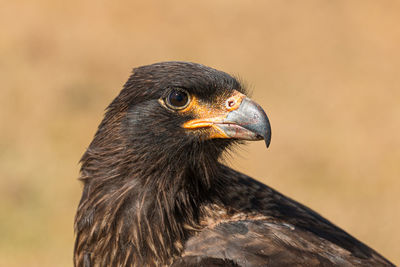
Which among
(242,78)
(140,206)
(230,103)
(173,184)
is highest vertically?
(242,78)

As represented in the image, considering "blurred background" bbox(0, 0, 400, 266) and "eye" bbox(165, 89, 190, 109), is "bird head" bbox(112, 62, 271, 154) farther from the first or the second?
"blurred background" bbox(0, 0, 400, 266)

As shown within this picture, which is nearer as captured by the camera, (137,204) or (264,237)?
(264,237)

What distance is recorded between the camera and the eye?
13.7 feet

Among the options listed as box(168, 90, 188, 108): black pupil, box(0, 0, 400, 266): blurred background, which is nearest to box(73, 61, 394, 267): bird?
box(168, 90, 188, 108): black pupil

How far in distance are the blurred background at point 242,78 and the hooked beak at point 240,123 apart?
4.42m

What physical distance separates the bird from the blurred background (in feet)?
14.2

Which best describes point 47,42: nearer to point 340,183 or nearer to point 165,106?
point 340,183

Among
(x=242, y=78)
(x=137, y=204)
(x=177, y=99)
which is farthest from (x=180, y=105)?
(x=242, y=78)

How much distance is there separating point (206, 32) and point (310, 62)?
230 centimetres

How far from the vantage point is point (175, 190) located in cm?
426

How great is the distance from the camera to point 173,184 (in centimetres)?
427

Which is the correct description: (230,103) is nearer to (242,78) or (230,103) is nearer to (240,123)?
(240,123)

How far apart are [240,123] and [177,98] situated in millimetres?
401

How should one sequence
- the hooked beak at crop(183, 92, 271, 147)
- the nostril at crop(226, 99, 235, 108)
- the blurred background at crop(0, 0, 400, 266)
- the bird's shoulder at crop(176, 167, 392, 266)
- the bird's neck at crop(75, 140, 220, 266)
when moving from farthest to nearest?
the blurred background at crop(0, 0, 400, 266)
the nostril at crop(226, 99, 235, 108)
the bird's neck at crop(75, 140, 220, 266)
the hooked beak at crop(183, 92, 271, 147)
the bird's shoulder at crop(176, 167, 392, 266)
